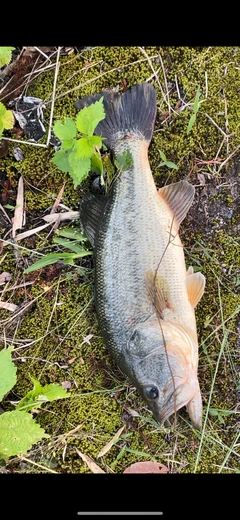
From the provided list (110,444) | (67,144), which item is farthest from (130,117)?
(110,444)

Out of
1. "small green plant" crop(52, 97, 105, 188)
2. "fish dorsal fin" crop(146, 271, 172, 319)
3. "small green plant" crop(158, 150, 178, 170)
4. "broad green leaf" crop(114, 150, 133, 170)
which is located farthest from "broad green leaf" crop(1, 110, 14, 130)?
"fish dorsal fin" crop(146, 271, 172, 319)

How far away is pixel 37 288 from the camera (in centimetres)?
360

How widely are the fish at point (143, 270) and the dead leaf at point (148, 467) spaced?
1.37 ft

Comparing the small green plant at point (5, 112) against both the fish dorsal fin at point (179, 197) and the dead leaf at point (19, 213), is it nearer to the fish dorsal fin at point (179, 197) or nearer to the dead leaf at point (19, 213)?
the dead leaf at point (19, 213)

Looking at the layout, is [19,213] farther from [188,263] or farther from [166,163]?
[188,263]

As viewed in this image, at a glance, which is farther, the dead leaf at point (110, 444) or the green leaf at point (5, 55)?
the dead leaf at point (110, 444)

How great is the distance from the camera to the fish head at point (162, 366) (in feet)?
9.53

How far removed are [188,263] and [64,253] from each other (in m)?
0.85

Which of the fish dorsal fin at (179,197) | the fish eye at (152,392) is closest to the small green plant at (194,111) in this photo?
the fish dorsal fin at (179,197)

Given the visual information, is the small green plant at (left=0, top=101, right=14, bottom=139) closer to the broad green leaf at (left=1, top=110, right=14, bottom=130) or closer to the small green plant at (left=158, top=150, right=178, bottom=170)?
the broad green leaf at (left=1, top=110, right=14, bottom=130)

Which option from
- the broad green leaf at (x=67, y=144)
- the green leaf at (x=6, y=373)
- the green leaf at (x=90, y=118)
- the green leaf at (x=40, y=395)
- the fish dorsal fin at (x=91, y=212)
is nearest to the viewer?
the green leaf at (x=90, y=118)

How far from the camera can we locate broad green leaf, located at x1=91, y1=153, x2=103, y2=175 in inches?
124

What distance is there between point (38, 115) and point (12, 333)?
1.56 metres

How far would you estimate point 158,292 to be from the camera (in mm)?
3045
